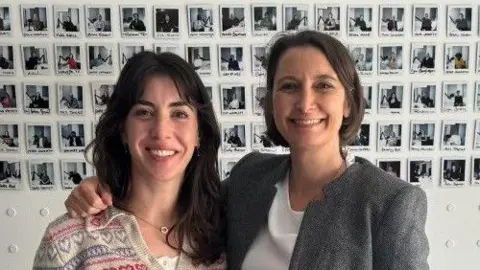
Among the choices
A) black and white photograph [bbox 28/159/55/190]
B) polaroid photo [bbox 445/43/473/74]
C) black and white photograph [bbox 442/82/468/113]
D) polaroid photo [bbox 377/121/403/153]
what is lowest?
black and white photograph [bbox 28/159/55/190]

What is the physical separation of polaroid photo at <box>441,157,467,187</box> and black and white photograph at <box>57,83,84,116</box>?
3.86 ft

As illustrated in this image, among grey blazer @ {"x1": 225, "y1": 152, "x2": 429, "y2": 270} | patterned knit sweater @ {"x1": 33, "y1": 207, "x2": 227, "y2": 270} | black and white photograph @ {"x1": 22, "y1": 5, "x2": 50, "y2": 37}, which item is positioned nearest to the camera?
grey blazer @ {"x1": 225, "y1": 152, "x2": 429, "y2": 270}

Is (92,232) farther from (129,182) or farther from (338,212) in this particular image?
(338,212)

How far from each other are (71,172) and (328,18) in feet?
3.08

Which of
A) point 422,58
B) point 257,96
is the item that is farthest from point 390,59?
point 257,96

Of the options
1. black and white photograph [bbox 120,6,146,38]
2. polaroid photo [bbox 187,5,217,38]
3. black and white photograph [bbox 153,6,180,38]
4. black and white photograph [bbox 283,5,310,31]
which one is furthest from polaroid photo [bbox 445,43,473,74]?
black and white photograph [bbox 120,6,146,38]

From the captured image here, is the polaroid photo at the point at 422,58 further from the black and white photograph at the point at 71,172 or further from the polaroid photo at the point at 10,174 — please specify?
the polaroid photo at the point at 10,174

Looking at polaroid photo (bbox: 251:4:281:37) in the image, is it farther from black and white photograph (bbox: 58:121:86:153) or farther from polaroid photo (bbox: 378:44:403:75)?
black and white photograph (bbox: 58:121:86:153)

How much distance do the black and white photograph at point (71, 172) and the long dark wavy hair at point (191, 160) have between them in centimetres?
39

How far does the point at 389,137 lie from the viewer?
63.9 inches

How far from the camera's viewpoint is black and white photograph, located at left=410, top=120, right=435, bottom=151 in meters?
1.62

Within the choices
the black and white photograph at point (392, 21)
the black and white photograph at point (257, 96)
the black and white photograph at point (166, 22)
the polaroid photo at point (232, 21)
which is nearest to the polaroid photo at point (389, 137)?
the black and white photograph at point (392, 21)

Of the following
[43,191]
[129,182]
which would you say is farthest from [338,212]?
[43,191]

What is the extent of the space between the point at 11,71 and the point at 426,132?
1314 millimetres
